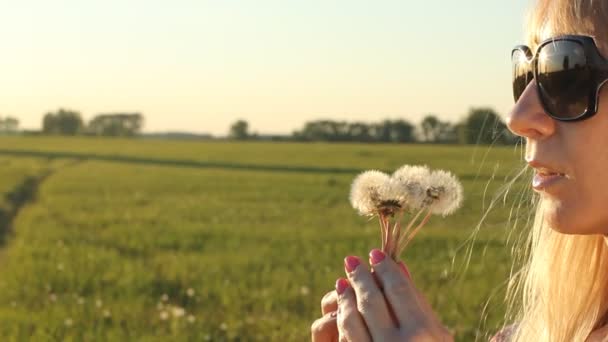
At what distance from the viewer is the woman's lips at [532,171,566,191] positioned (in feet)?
5.12

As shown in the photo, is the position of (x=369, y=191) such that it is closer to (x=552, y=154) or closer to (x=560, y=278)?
(x=552, y=154)

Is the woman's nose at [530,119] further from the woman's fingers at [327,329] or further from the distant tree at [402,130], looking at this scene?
the distant tree at [402,130]

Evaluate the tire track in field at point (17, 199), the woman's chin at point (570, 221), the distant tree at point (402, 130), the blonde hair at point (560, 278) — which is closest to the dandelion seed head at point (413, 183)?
the woman's chin at point (570, 221)

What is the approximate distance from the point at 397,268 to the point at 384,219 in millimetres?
125

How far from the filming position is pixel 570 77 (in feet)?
5.21

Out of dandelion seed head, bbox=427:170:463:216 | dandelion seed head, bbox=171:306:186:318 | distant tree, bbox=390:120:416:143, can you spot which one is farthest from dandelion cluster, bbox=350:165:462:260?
distant tree, bbox=390:120:416:143

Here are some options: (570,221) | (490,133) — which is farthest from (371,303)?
(490,133)

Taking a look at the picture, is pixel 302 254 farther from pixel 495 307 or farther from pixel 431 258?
pixel 495 307

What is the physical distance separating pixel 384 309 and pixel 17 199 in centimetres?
1714

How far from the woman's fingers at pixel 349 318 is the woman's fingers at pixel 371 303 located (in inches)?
0.5

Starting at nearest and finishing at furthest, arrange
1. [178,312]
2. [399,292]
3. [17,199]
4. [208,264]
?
[399,292] < [178,312] < [208,264] < [17,199]

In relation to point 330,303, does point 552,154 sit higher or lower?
higher

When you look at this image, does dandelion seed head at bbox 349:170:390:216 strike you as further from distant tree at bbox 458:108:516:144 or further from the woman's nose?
distant tree at bbox 458:108:516:144

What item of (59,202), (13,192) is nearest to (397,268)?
(59,202)
